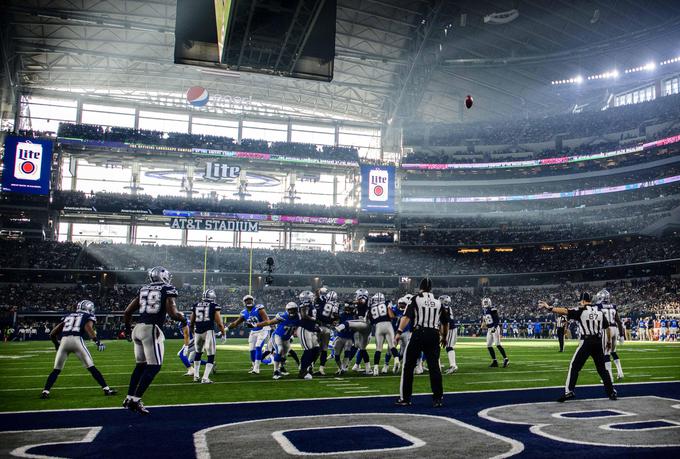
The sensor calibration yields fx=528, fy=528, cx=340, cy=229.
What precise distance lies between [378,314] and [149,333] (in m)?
6.76

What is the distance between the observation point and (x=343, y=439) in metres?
6.24

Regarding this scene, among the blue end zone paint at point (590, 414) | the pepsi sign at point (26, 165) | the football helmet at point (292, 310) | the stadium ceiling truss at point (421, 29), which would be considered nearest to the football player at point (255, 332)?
the football helmet at point (292, 310)

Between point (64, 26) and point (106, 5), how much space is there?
5957mm

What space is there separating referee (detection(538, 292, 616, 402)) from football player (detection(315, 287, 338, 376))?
19.7ft

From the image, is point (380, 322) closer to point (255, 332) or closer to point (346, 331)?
point (346, 331)

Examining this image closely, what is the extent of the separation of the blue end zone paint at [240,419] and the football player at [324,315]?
427 cm

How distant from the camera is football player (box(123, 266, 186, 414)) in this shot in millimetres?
8320

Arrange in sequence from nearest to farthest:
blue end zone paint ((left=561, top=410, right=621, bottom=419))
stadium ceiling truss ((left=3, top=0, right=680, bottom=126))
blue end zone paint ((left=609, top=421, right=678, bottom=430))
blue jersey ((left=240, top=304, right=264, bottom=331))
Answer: blue end zone paint ((left=609, top=421, right=678, bottom=430))
blue end zone paint ((left=561, top=410, right=621, bottom=419))
blue jersey ((left=240, top=304, right=264, bottom=331))
stadium ceiling truss ((left=3, top=0, right=680, bottom=126))

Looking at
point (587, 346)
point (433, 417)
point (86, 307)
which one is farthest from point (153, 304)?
Result: point (587, 346)

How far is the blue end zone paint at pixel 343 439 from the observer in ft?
19.1

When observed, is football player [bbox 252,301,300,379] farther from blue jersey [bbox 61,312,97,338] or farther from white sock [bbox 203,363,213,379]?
blue jersey [bbox 61,312,97,338]

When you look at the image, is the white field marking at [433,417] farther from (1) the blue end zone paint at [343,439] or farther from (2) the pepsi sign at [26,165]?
(2) the pepsi sign at [26,165]

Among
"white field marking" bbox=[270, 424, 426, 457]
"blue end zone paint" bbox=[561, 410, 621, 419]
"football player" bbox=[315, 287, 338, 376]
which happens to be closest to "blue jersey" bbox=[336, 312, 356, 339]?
"football player" bbox=[315, 287, 338, 376]

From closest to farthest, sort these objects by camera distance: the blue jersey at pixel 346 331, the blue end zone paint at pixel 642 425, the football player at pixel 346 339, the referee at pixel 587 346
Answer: the blue end zone paint at pixel 642 425
the referee at pixel 587 346
the blue jersey at pixel 346 331
the football player at pixel 346 339
